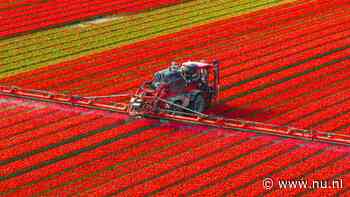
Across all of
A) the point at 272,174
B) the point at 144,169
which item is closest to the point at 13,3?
the point at 144,169

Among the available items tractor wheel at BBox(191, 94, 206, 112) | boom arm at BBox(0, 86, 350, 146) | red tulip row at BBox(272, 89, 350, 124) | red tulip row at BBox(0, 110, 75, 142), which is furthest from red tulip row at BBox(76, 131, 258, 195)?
red tulip row at BBox(0, 110, 75, 142)

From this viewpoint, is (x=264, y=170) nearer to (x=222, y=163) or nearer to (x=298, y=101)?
(x=222, y=163)

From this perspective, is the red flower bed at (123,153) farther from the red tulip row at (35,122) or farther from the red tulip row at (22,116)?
the red tulip row at (22,116)

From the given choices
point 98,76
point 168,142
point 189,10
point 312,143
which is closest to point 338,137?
point 312,143

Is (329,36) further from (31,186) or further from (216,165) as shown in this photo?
(31,186)

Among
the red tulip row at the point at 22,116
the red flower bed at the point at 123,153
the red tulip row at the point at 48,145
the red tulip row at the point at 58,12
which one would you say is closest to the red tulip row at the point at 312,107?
the red flower bed at the point at 123,153

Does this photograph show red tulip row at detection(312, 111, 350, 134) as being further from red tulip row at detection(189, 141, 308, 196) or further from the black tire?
the black tire

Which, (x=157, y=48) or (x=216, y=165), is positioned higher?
(x=157, y=48)
